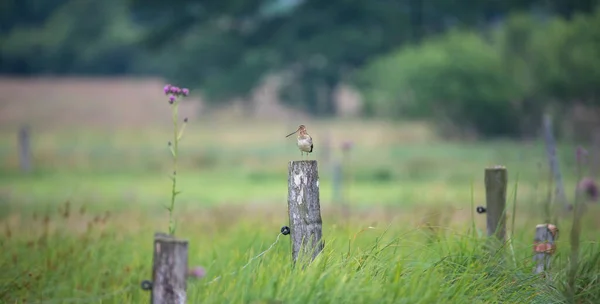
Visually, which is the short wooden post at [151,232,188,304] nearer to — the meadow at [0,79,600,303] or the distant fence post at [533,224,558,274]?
the meadow at [0,79,600,303]

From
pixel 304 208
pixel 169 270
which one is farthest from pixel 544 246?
pixel 169 270

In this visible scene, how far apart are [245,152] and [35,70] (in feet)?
130

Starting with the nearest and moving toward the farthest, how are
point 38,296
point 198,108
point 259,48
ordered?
point 38,296 < point 259,48 < point 198,108

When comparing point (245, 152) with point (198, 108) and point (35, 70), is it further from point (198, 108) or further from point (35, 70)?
point (35, 70)

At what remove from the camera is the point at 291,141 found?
40.7m

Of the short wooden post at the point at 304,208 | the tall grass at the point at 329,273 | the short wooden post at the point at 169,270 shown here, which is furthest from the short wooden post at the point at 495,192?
→ the short wooden post at the point at 169,270

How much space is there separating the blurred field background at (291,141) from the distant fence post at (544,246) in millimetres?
119

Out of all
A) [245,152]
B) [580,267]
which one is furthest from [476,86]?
[580,267]

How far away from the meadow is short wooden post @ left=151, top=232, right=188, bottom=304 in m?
0.76

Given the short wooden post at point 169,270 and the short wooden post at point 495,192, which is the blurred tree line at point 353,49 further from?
the short wooden post at point 169,270

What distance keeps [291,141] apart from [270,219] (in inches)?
1032

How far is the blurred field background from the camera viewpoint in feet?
23.2

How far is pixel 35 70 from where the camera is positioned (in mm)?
68688

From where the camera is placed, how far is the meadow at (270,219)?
643 cm
